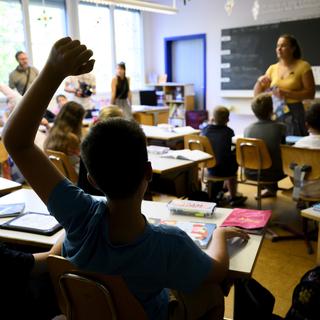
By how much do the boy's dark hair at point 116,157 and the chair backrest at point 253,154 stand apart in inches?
95.4

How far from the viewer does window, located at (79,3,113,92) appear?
763 centimetres

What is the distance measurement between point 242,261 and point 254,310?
31cm

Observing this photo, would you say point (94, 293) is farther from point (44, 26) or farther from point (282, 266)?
point (44, 26)

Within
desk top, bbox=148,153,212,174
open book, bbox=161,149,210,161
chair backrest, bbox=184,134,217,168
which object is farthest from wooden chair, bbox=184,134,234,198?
desk top, bbox=148,153,212,174

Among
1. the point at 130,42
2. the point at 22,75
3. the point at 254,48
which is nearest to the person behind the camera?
the point at 22,75

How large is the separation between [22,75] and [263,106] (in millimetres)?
3991

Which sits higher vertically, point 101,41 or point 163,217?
point 101,41

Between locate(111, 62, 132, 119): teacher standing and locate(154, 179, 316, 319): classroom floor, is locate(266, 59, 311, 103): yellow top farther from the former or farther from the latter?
locate(111, 62, 132, 119): teacher standing

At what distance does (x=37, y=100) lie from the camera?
81cm

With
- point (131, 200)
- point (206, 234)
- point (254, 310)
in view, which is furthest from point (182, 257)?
point (254, 310)

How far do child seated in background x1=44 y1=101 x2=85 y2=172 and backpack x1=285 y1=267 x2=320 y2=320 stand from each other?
1984 mm

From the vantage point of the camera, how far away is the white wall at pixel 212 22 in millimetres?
6488

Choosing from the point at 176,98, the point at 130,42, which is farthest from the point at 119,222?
the point at 130,42

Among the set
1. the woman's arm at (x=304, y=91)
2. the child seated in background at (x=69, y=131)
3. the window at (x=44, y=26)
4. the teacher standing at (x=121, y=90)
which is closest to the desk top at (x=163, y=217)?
the child seated in background at (x=69, y=131)
